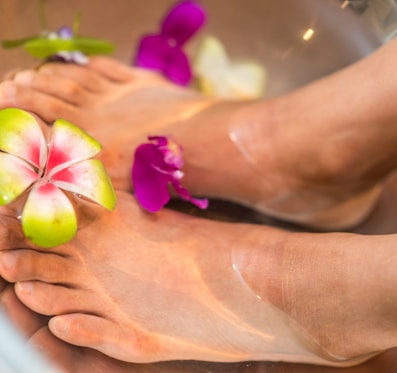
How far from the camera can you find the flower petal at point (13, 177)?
0.64 metres

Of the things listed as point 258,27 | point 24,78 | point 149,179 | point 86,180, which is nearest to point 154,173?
point 149,179

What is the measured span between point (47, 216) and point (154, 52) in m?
0.59

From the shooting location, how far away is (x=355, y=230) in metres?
0.99

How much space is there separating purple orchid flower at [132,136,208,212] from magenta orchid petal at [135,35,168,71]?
334 mm

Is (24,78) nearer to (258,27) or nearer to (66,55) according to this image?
(66,55)

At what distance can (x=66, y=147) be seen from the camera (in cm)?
71

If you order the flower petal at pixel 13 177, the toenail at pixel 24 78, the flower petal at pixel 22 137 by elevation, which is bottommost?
the flower petal at pixel 13 177

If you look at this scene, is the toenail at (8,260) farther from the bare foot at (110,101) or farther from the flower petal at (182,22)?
the flower petal at (182,22)

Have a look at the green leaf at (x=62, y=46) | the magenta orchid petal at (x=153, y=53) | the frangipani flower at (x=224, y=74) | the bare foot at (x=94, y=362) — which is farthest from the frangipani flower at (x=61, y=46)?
the bare foot at (x=94, y=362)

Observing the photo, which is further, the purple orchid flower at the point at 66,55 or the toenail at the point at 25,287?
the purple orchid flower at the point at 66,55

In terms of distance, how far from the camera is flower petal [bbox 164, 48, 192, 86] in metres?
1.16

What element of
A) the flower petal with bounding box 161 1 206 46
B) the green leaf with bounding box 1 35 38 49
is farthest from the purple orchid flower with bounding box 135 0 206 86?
the green leaf with bounding box 1 35 38 49

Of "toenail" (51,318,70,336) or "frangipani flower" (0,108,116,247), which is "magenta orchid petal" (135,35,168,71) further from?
"toenail" (51,318,70,336)

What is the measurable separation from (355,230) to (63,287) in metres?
0.52
